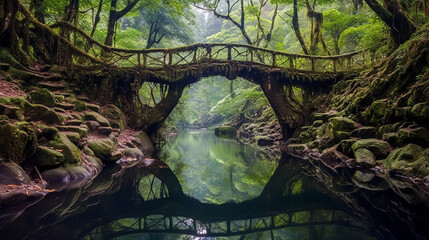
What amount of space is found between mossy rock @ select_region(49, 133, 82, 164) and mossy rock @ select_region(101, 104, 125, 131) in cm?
400

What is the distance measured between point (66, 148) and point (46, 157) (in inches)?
21.3

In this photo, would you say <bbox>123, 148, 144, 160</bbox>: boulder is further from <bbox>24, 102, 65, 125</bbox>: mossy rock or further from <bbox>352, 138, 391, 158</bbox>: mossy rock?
<bbox>352, 138, 391, 158</bbox>: mossy rock

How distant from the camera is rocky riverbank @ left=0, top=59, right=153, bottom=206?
13.7 ft

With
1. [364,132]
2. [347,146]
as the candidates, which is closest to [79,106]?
[347,146]

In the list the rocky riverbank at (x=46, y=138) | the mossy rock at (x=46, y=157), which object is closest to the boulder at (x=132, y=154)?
the rocky riverbank at (x=46, y=138)

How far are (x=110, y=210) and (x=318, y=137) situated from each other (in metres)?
9.21

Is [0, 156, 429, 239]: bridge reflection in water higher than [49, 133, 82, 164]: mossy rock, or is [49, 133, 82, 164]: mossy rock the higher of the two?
[49, 133, 82, 164]: mossy rock

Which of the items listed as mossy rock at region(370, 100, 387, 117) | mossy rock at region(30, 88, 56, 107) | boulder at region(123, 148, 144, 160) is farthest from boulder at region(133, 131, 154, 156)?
mossy rock at region(370, 100, 387, 117)

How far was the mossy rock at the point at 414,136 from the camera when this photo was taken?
600 centimetres

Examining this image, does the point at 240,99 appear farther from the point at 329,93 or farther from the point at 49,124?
the point at 49,124

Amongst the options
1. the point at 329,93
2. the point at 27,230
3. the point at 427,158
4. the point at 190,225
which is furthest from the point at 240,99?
the point at 27,230

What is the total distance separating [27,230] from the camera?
9.41 ft

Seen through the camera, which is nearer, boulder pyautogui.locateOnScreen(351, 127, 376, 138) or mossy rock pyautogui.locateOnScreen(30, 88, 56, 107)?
mossy rock pyautogui.locateOnScreen(30, 88, 56, 107)

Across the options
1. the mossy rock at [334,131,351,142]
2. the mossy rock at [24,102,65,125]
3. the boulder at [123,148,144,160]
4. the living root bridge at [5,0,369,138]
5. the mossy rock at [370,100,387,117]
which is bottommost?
the boulder at [123,148,144,160]
